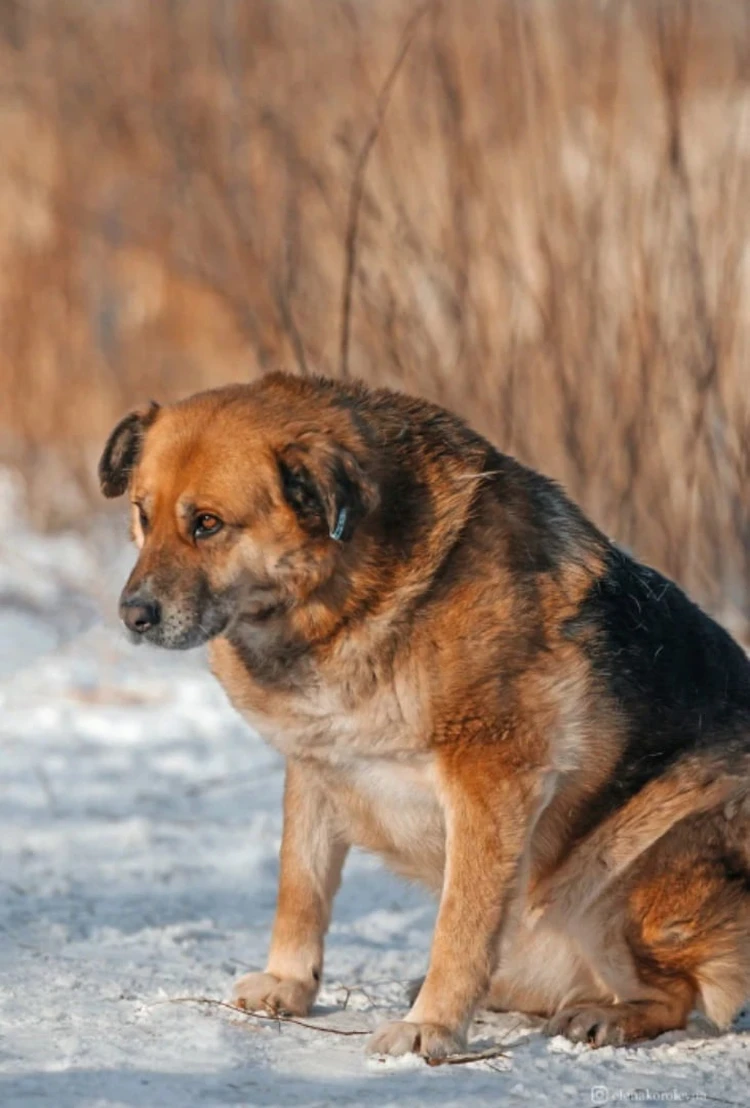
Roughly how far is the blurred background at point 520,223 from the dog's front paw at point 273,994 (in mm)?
3294

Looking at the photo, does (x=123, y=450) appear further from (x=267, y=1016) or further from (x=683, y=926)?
(x=683, y=926)

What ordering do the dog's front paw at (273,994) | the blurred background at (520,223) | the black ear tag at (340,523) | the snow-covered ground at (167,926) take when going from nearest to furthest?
the snow-covered ground at (167,926) < the black ear tag at (340,523) < the dog's front paw at (273,994) < the blurred background at (520,223)

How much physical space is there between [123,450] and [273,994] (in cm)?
136

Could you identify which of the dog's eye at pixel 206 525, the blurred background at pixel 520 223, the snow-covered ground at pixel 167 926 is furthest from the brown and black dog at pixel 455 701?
the blurred background at pixel 520 223

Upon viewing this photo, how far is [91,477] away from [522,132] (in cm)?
390

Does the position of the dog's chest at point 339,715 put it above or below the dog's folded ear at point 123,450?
below

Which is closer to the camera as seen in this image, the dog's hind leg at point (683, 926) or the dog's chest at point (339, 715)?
the dog's chest at point (339, 715)

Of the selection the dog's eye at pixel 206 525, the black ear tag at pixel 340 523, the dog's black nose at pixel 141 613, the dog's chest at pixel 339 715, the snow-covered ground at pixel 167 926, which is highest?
the black ear tag at pixel 340 523

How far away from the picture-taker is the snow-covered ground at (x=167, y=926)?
302cm

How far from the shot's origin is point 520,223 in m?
7.22

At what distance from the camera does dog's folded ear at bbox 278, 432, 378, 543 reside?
3.40 m

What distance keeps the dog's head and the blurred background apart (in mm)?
2993

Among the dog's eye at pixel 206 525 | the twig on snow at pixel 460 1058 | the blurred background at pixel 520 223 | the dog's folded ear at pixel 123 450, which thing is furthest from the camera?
the blurred background at pixel 520 223

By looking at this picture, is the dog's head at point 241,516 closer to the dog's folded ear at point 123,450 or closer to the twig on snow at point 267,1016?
the dog's folded ear at point 123,450
